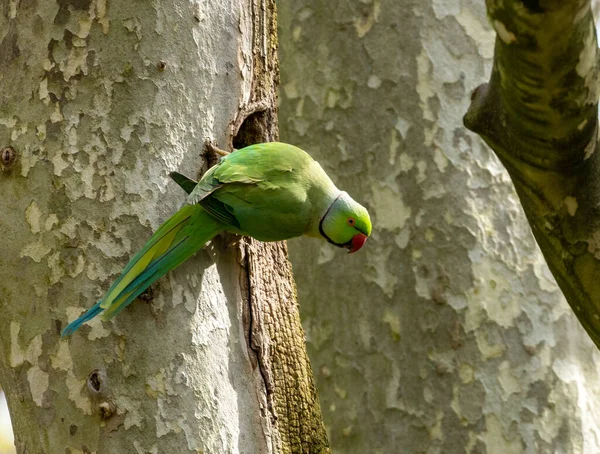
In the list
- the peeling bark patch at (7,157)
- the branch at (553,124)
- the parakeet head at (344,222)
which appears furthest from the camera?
the parakeet head at (344,222)

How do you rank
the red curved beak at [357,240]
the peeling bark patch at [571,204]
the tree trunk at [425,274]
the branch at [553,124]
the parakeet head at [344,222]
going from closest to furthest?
the branch at [553,124], the peeling bark patch at [571,204], the parakeet head at [344,222], the red curved beak at [357,240], the tree trunk at [425,274]

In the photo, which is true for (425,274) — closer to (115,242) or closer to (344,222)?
(344,222)

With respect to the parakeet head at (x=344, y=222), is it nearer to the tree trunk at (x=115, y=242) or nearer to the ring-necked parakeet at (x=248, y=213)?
the ring-necked parakeet at (x=248, y=213)

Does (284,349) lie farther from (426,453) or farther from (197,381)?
(426,453)

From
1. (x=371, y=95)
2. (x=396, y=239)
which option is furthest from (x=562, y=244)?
(x=371, y=95)

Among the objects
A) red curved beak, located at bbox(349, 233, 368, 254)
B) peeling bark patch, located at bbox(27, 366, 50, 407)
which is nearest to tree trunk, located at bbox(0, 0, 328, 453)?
peeling bark patch, located at bbox(27, 366, 50, 407)

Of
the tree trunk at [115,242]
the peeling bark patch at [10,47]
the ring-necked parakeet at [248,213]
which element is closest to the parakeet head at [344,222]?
the ring-necked parakeet at [248,213]

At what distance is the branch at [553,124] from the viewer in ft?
4.48

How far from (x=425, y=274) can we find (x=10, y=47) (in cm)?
196

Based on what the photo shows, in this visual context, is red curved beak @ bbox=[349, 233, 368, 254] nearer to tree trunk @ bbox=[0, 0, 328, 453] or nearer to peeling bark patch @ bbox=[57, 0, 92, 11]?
tree trunk @ bbox=[0, 0, 328, 453]

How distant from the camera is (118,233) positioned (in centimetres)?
182

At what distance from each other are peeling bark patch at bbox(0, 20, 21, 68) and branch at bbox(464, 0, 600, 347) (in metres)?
1.17

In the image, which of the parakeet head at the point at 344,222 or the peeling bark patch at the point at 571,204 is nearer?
the peeling bark patch at the point at 571,204

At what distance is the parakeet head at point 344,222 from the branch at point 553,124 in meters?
0.88
